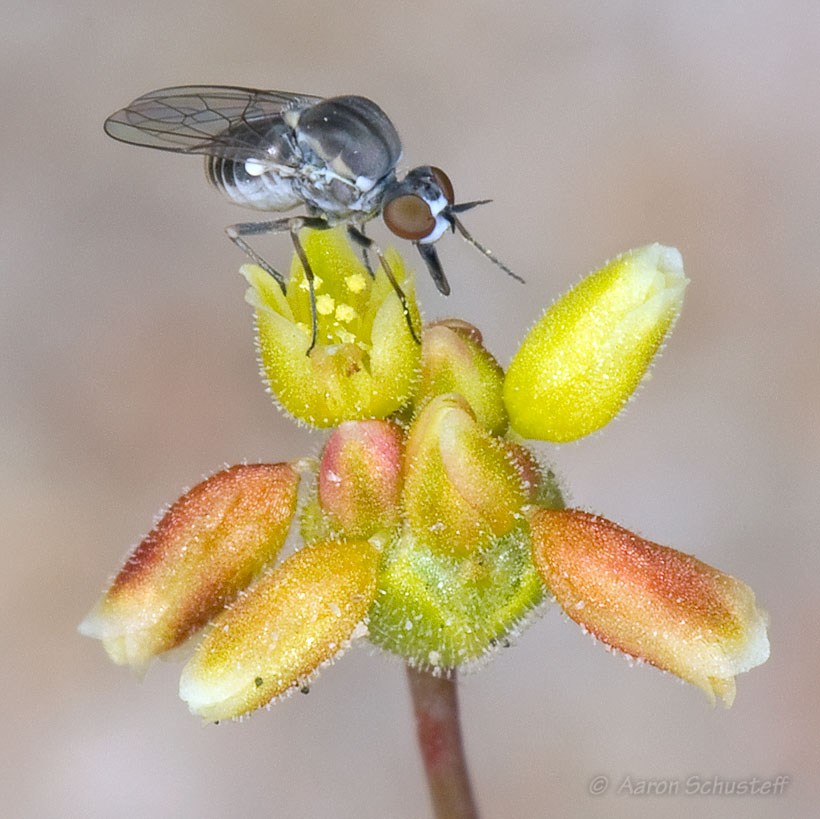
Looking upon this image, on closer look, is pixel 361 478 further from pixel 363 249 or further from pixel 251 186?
pixel 251 186

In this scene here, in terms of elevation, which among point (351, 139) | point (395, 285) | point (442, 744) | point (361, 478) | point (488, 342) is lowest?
point (442, 744)

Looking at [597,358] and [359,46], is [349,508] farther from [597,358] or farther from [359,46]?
[359,46]

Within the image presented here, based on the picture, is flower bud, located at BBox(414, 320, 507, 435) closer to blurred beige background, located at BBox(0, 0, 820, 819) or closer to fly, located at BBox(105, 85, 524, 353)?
fly, located at BBox(105, 85, 524, 353)

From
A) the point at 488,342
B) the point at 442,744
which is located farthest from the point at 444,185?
the point at 488,342

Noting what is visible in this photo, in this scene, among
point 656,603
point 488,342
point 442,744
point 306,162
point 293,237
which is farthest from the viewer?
point 488,342

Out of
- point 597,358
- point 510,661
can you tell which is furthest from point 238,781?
point 597,358
